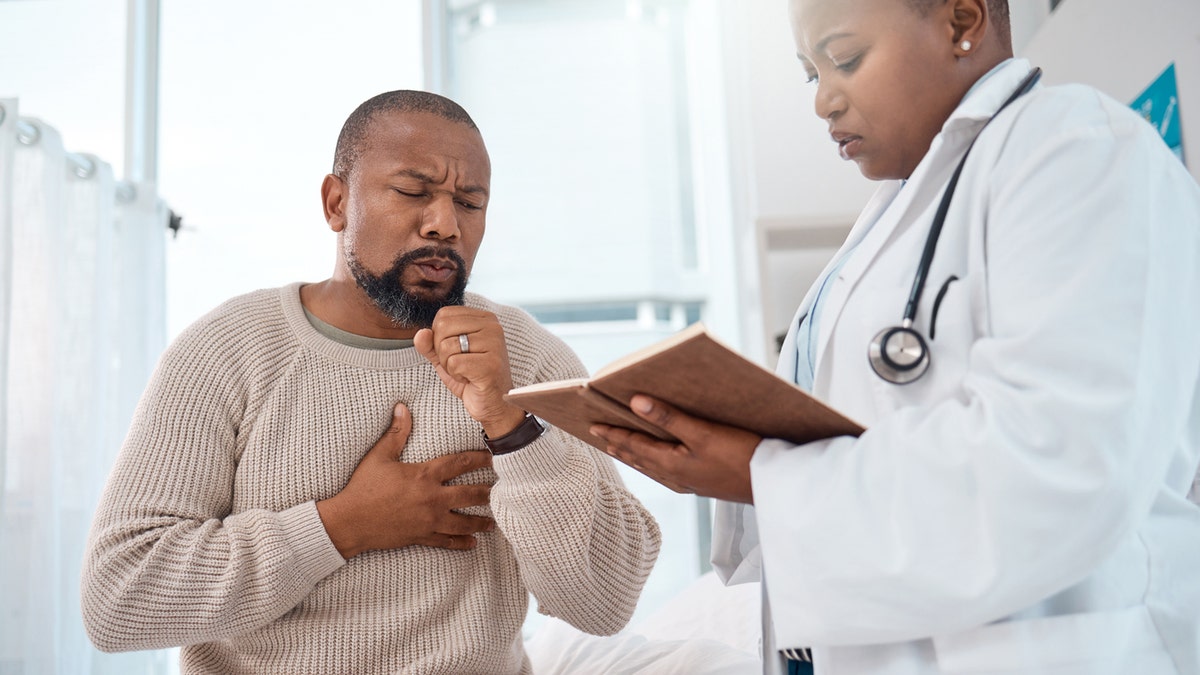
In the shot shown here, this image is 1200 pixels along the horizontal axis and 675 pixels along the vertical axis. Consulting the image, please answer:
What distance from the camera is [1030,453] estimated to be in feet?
2.47

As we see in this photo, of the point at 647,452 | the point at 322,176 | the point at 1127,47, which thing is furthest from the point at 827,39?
the point at 322,176

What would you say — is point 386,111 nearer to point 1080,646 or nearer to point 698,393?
point 698,393

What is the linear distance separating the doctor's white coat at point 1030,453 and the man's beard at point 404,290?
0.76 metres

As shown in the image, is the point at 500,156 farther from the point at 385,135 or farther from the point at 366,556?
the point at 366,556

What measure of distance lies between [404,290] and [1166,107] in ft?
4.84

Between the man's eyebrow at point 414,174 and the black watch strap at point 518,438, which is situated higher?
the man's eyebrow at point 414,174

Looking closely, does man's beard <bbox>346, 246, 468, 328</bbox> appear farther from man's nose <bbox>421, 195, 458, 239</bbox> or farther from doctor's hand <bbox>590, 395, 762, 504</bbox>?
doctor's hand <bbox>590, 395, 762, 504</bbox>

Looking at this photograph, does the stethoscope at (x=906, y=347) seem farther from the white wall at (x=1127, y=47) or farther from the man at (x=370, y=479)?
the white wall at (x=1127, y=47)

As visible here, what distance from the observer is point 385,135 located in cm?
153

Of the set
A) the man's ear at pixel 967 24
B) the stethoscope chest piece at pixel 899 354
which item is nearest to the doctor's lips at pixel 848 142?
the man's ear at pixel 967 24

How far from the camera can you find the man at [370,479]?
51.8 inches

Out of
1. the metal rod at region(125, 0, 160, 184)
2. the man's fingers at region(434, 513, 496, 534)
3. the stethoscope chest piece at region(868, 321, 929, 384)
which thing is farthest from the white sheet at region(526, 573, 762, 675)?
the metal rod at region(125, 0, 160, 184)

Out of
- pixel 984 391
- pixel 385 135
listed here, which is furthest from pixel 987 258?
pixel 385 135

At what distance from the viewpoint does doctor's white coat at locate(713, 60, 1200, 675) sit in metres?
0.75
